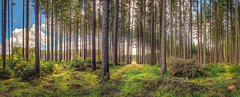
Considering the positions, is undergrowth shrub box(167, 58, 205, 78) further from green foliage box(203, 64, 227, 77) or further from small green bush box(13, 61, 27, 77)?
small green bush box(13, 61, 27, 77)

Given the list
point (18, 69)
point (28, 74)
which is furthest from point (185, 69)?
point (18, 69)

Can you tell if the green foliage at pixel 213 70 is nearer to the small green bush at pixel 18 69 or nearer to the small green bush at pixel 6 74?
the small green bush at pixel 18 69

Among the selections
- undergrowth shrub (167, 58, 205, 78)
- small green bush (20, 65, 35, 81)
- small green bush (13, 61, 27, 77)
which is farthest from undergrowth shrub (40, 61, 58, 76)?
undergrowth shrub (167, 58, 205, 78)

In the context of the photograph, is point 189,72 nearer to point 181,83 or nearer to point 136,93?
point 181,83

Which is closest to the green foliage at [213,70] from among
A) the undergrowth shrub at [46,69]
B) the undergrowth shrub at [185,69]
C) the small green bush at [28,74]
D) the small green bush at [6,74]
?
the undergrowth shrub at [185,69]

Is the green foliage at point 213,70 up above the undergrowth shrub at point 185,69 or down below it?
below

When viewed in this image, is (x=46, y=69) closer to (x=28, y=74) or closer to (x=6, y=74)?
(x=28, y=74)

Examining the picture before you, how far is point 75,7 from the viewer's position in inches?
975

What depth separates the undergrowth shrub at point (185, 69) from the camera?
7746mm

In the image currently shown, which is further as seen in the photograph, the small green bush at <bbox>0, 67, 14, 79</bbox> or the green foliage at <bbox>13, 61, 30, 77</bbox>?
the green foliage at <bbox>13, 61, 30, 77</bbox>

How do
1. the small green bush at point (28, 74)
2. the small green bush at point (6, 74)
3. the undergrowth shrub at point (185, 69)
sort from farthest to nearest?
the small green bush at point (6, 74), the small green bush at point (28, 74), the undergrowth shrub at point (185, 69)

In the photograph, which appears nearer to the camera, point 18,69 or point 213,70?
point 213,70

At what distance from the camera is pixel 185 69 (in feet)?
25.9

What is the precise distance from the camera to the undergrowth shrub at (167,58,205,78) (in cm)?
775
